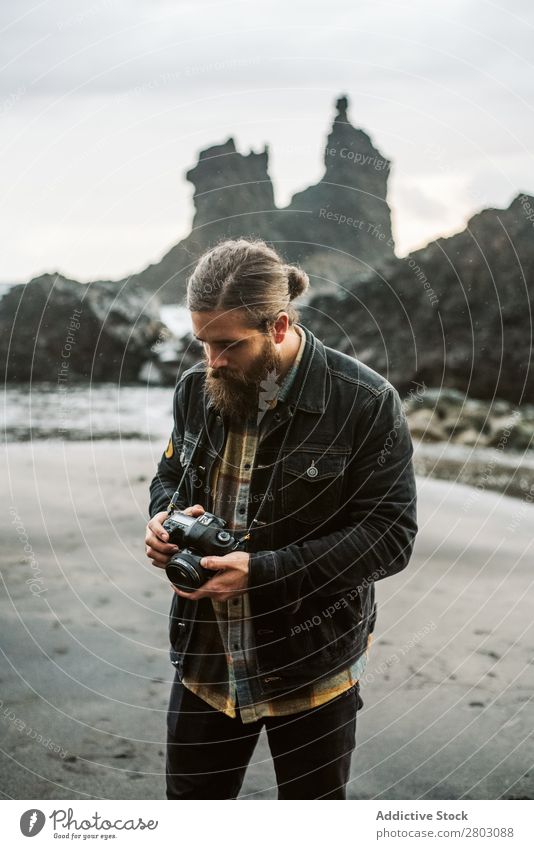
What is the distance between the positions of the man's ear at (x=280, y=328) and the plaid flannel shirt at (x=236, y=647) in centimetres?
6

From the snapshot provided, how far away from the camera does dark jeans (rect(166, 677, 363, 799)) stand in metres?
1.84

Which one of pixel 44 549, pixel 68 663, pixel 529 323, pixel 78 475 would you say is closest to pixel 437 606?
pixel 68 663

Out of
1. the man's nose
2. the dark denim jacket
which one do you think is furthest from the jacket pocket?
the man's nose

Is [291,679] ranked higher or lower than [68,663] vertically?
higher

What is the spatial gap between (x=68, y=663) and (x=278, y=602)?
1.85 m

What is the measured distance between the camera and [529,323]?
9695mm

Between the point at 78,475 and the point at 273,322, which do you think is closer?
the point at 273,322

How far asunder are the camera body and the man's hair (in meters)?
0.45

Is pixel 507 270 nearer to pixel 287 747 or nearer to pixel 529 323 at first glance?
pixel 529 323

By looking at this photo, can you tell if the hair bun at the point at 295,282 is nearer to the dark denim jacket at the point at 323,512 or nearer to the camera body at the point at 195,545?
the dark denim jacket at the point at 323,512

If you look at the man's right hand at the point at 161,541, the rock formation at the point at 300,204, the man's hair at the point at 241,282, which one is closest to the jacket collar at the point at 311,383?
the man's hair at the point at 241,282

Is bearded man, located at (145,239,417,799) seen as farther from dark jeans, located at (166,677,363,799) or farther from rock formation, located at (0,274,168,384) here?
rock formation, located at (0,274,168,384)

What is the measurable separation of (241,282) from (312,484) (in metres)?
0.47

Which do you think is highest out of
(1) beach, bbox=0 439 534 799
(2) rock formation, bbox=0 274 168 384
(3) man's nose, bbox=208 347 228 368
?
(2) rock formation, bbox=0 274 168 384
